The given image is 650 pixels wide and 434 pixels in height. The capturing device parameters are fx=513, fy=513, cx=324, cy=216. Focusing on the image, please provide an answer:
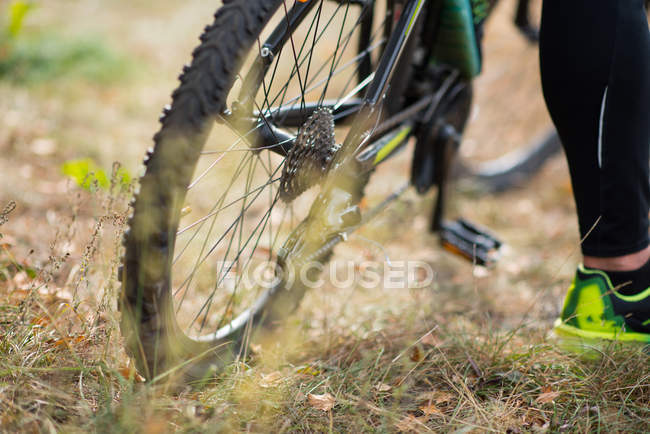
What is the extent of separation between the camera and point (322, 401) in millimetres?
966

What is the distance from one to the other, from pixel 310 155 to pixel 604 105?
0.59 m

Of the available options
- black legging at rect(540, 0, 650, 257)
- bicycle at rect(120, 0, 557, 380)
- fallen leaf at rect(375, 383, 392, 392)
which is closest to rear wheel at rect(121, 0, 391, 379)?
bicycle at rect(120, 0, 557, 380)

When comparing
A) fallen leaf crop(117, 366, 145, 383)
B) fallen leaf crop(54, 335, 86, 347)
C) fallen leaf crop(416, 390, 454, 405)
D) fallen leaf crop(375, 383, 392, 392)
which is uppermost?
fallen leaf crop(54, 335, 86, 347)

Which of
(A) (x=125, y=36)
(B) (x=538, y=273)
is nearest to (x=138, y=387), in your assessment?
(B) (x=538, y=273)

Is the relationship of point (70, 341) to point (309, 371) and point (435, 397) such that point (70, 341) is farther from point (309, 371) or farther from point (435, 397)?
point (435, 397)

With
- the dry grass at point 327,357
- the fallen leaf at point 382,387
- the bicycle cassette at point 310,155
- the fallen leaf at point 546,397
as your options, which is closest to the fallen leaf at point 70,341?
the dry grass at point 327,357

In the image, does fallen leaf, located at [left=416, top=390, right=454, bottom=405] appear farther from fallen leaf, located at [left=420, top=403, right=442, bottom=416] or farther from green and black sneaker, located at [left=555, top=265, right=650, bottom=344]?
green and black sneaker, located at [left=555, top=265, right=650, bottom=344]

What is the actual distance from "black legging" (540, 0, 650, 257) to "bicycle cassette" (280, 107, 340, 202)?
1.55 ft

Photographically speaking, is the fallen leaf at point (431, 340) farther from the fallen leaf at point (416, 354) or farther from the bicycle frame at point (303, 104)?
the bicycle frame at point (303, 104)

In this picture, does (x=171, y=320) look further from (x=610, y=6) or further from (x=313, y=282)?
(x=610, y=6)

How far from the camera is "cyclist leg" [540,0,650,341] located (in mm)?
983

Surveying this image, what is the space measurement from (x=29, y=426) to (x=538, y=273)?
1675mm

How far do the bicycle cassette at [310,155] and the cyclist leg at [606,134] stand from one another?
47cm

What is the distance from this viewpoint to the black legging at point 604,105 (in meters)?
0.98
